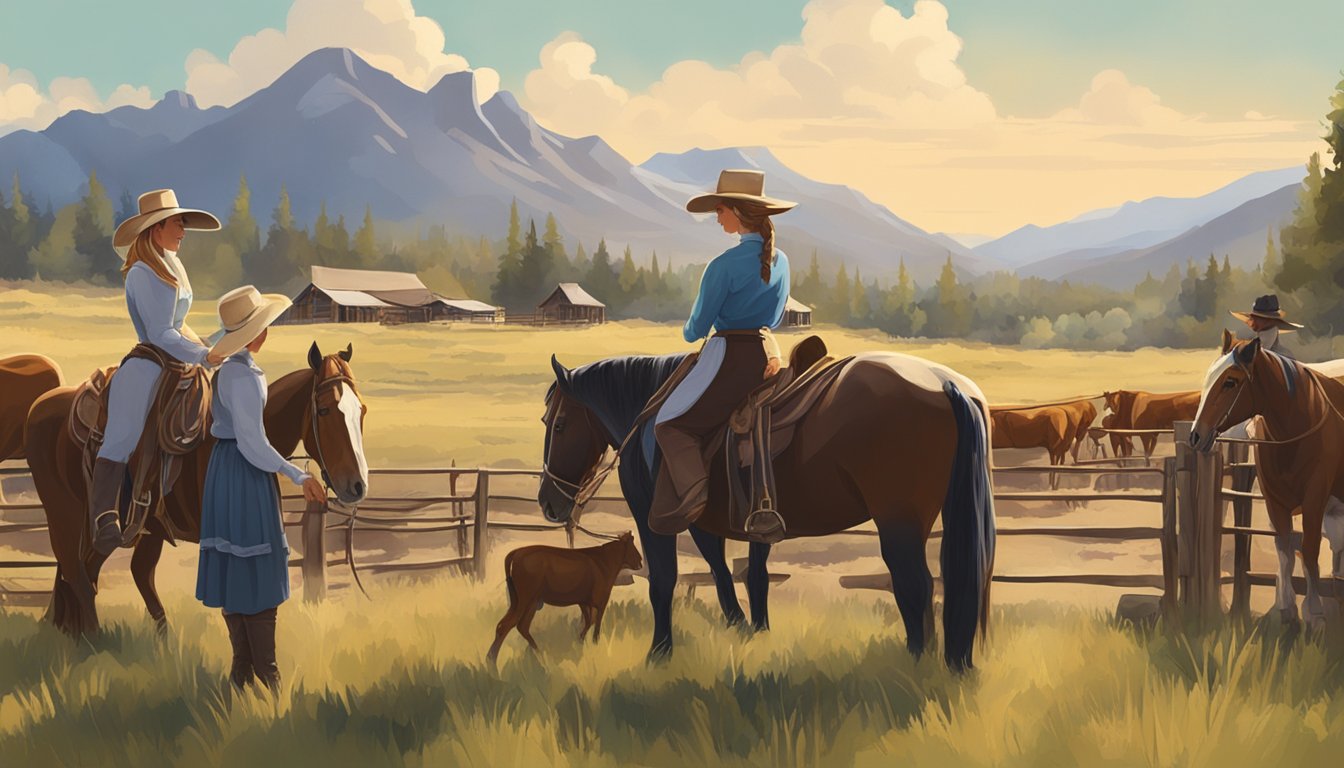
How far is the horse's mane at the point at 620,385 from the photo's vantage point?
6859mm

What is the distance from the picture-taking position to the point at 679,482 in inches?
243

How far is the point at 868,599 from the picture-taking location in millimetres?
10914

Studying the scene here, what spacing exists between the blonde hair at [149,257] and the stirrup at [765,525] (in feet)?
11.3

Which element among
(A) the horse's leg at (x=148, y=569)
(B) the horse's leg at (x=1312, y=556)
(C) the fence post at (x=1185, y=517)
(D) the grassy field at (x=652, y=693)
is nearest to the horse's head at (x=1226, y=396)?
(C) the fence post at (x=1185, y=517)

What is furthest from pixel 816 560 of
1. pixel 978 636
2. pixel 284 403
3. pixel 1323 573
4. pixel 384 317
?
pixel 384 317

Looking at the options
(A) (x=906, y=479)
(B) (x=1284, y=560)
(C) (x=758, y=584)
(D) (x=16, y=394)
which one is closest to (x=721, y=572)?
(C) (x=758, y=584)

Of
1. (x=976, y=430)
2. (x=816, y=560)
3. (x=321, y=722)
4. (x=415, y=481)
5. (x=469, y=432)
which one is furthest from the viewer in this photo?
(x=469, y=432)

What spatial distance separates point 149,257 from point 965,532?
466cm

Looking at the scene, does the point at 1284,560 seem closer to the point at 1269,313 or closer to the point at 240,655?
the point at 1269,313

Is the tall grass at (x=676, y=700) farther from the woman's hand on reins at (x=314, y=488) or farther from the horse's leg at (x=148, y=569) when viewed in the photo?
the woman's hand on reins at (x=314, y=488)

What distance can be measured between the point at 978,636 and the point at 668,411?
81.0 inches

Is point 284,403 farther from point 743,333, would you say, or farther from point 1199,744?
point 1199,744

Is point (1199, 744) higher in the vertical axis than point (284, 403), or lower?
lower

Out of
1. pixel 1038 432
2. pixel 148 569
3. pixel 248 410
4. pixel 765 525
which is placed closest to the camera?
pixel 248 410
